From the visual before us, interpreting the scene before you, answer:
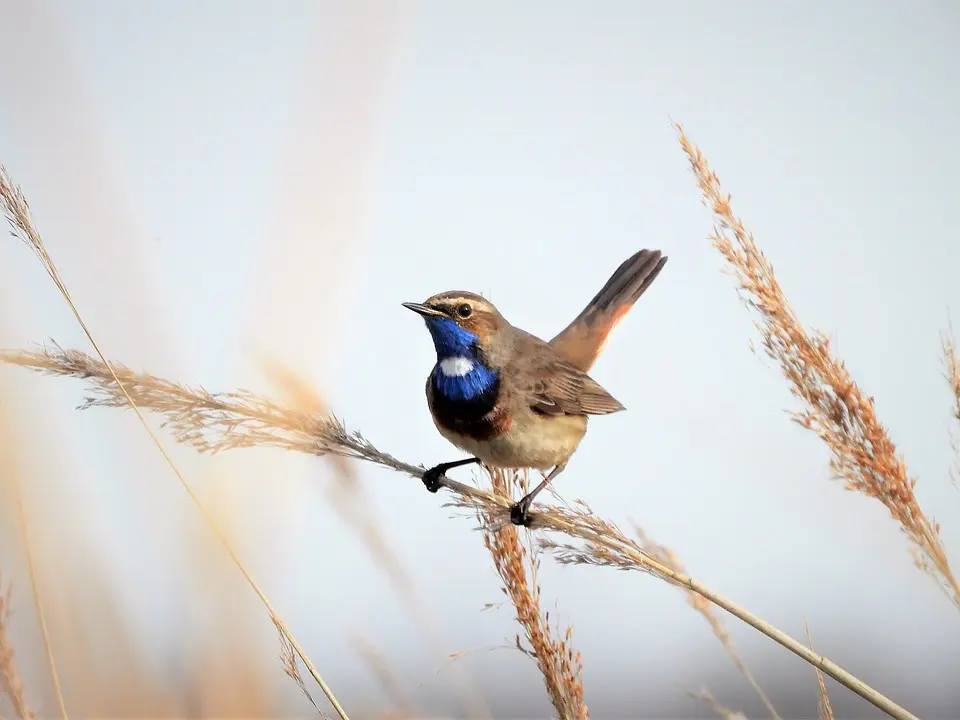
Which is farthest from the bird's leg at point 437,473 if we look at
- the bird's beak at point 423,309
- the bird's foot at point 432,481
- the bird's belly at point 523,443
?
the bird's beak at point 423,309

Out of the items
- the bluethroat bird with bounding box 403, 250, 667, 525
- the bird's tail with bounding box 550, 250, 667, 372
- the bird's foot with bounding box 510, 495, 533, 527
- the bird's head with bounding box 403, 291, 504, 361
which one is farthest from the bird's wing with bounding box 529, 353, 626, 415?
the bird's foot with bounding box 510, 495, 533, 527

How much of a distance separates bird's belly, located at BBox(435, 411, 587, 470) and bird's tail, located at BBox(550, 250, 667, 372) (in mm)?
611

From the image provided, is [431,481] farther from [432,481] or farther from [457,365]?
[457,365]

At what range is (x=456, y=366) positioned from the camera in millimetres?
3287

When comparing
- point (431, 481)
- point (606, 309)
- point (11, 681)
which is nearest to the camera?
point (11, 681)

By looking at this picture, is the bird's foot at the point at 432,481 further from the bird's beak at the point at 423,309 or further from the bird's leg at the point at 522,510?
the bird's beak at the point at 423,309

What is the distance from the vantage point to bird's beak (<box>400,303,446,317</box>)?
3163 millimetres

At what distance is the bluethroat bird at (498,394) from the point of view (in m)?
3.15

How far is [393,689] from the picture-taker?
257cm

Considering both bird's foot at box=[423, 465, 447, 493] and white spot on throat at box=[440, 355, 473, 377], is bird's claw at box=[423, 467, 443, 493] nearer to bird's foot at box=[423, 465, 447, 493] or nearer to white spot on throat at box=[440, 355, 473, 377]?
bird's foot at box=[423, 465, 447, 493]

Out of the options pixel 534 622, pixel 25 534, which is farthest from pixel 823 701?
pixel 25 534

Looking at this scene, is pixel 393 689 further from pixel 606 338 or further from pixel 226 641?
pixel 606 338

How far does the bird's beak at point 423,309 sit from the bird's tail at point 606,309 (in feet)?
2.66

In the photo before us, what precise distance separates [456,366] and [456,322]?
0.16 m
